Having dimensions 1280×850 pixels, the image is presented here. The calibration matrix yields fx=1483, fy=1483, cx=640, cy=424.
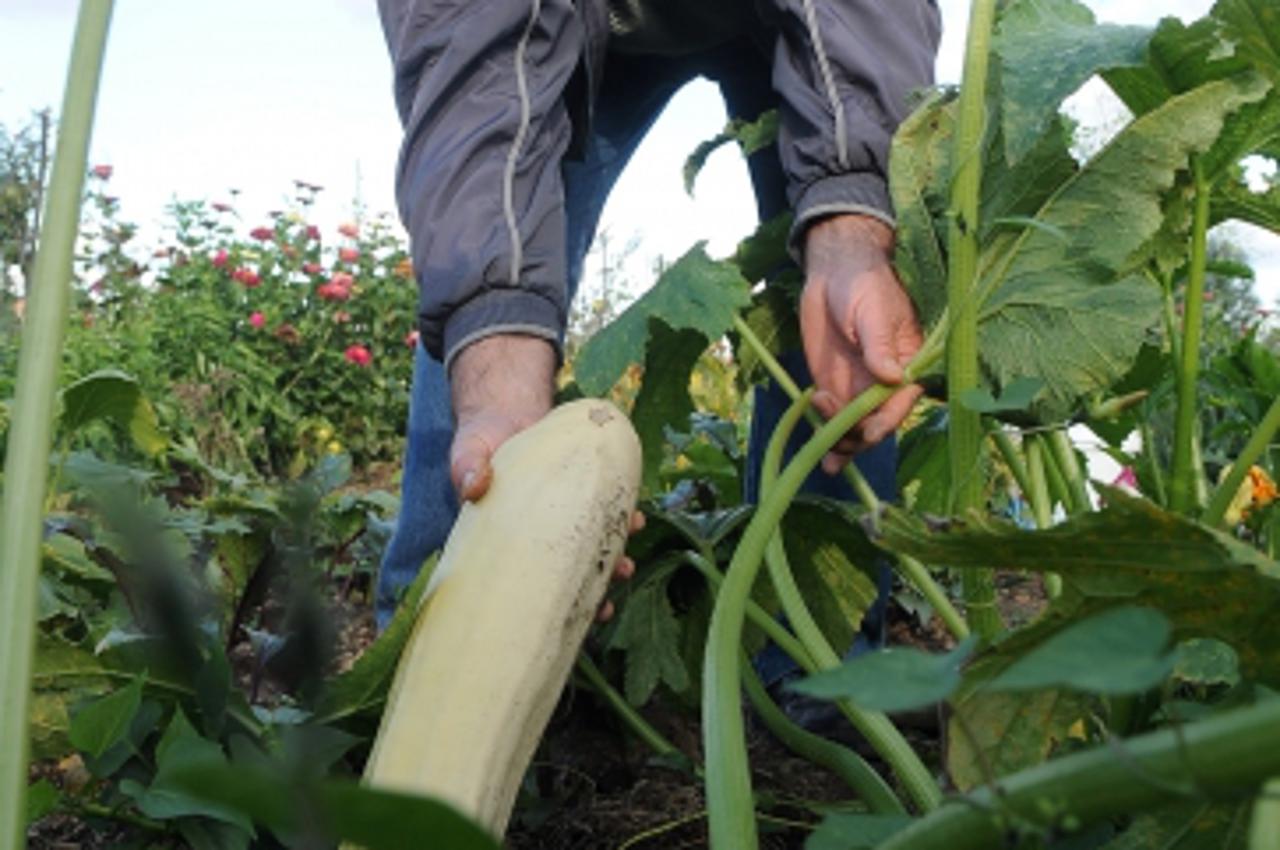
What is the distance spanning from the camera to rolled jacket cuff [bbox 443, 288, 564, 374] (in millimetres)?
1570

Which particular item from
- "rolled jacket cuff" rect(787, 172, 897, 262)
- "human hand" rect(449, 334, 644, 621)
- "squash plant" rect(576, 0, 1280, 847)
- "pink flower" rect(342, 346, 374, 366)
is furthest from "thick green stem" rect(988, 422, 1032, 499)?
"pink flower" rect(342, 346, 374, 366)

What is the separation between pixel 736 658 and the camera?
3.63ft

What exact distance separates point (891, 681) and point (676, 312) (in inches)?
35.0

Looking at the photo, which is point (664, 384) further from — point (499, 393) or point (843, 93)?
point (843, 93)

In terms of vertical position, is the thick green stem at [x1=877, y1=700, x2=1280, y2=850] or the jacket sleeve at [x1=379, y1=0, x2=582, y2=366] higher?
the jacket sleeve at [x1=379, y1=0, x2=582, y2=366]

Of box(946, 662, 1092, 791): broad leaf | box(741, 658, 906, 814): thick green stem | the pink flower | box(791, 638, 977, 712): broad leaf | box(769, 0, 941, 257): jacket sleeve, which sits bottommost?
box(741, 658, 906, 814): thick green stem

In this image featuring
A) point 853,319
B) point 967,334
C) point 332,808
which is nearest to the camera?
point 332,808

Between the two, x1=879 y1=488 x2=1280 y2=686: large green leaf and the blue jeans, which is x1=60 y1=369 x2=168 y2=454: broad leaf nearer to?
the blue jeans

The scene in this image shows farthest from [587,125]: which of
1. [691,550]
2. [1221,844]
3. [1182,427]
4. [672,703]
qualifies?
[1221,844]

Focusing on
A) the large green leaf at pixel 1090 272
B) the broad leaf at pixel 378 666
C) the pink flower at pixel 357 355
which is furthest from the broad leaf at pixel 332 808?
the pink flower at pixel 357 355

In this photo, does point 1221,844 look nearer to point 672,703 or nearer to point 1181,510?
point 1181,510

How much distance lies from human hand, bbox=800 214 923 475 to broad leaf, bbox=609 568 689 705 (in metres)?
0.26

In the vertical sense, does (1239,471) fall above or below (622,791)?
above

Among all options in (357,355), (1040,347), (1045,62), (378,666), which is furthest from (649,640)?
(357,355)
